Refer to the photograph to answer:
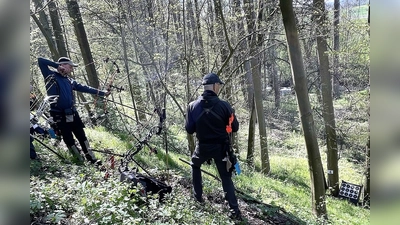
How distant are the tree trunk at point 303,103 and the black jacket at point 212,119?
1.47 meters

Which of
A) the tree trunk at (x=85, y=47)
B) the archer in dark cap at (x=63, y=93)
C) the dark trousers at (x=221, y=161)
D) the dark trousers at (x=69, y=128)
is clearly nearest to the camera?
the dark trousers at (x=221, y=161)

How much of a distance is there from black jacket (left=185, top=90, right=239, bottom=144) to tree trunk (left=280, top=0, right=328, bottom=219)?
1466mm

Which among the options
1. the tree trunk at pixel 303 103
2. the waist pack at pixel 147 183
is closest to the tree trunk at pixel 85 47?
the waist pack at pixel 147 183

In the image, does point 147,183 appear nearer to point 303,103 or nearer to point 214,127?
point 214,127

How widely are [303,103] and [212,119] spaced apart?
1821 mm

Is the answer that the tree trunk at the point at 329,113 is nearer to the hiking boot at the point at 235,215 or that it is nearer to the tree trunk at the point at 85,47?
the hiking boot at the point at 235,215

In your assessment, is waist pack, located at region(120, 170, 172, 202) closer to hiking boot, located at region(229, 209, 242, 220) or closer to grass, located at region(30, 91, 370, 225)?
grass, located at region(30, 91, 370, 225)

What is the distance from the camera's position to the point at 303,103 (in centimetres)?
539

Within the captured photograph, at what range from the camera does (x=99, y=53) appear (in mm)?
12430

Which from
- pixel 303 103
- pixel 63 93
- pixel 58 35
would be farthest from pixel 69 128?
pixel 58 35

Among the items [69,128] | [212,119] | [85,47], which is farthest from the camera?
[85,47]

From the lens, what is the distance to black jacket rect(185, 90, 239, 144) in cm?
470

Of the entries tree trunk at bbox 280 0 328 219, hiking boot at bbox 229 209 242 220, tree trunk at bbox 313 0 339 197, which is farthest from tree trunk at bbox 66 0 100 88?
tree trunk at bbox 313 0 339 197

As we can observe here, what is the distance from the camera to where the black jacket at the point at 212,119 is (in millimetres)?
4699
